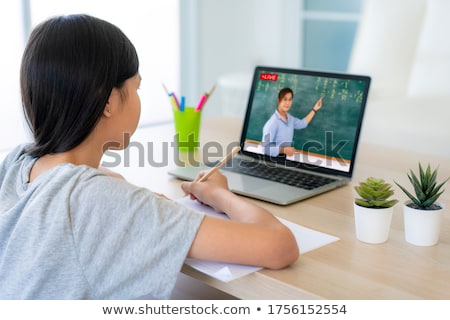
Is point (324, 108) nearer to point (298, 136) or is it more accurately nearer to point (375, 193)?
point (298, 136)

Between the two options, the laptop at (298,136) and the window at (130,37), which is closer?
the laptop at (298,136)

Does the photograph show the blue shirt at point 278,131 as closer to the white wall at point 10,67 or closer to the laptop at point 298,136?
the laptop at point 298,136

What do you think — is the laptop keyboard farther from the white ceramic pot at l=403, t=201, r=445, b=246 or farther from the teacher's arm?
the white ceramic pot at l=403, t=201, r=445, b=246

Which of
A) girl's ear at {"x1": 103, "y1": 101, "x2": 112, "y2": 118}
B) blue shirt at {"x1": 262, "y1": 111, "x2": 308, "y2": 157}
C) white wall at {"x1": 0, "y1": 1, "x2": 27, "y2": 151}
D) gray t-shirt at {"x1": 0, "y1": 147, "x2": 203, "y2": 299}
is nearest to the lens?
gray t-shirt at {"x1": 0, "y1": 147, "x2": 203, "y2": 299}

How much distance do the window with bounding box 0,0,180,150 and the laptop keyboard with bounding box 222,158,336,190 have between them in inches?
57.4

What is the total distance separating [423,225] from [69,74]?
2.08 feet

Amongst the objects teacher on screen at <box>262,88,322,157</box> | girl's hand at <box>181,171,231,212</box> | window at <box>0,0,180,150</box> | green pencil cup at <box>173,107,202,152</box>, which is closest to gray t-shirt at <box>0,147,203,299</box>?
girl's hand at <box>181,171,231,212</box>

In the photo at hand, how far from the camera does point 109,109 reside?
1045mm

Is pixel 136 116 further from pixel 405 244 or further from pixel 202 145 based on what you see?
pixel 202 145

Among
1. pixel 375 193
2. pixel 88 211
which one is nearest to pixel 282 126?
pixel 375 193

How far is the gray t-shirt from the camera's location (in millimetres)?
907

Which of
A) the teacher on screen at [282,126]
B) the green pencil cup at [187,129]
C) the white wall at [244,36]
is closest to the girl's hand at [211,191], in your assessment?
the teacher on screen at [282,126]

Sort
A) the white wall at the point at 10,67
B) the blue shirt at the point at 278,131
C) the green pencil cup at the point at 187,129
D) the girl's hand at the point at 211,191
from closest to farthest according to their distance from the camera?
the girl's hand at the point at 211,191 → the blue shirt at the point at 278,131 → the green pencil cup at the point at 187,129 → the white wall at the point at 10,67

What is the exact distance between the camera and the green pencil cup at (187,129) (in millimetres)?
1719
